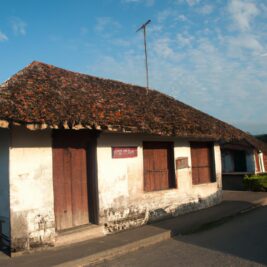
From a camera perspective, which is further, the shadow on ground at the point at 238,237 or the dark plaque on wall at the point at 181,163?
the dark plaque on wall at the point at 181,163

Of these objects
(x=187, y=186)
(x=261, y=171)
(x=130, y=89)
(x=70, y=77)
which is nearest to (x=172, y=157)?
(x=187, y=186)

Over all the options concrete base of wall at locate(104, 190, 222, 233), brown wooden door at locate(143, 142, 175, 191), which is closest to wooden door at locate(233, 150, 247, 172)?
concrete base of wall at locate(104, 190, 222, 233)

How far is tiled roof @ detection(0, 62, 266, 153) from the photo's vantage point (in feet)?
24.1

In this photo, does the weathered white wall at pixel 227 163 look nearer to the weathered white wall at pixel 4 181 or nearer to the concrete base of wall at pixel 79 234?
the concrete base of wall at pixel 79 234

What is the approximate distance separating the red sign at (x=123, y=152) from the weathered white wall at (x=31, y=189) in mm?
1965

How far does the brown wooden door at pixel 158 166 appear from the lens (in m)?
10.5

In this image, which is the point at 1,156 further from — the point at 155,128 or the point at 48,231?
the point at 155,128

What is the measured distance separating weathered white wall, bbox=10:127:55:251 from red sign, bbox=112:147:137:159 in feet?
6.45

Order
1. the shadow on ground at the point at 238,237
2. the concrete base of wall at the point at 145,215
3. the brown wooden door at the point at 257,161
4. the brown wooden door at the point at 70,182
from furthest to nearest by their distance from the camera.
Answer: the brown wooden door at the point at 257,161
the concrete base of wall at the point at 145,215
the brown wooden door at the point at 70,182
the shadow on ground at the point at 238,237

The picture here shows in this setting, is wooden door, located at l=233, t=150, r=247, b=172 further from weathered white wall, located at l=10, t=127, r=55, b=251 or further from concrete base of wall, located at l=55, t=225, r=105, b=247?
weathered white wall, located at l=10, t=127, r=55, b=251

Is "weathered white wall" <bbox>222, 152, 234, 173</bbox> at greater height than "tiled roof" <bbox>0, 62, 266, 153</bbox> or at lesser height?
lesser

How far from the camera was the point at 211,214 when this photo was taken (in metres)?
Answer: 11.1

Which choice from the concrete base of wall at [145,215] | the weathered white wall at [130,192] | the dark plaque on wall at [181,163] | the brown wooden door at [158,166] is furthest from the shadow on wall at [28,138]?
the dark plaque on wall at [181,163]

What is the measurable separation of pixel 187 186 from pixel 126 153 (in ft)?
10.4
